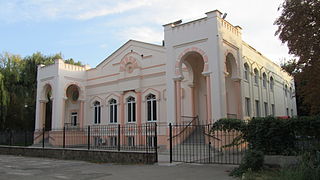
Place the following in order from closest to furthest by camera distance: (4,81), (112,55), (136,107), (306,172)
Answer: (306,172) < (136,107) < (112,55) < (4,81)

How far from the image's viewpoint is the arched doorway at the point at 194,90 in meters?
22.1

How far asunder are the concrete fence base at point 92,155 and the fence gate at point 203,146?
1415mm

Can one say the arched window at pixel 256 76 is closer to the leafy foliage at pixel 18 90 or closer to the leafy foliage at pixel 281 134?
the leafy foliage at pixel 281 134

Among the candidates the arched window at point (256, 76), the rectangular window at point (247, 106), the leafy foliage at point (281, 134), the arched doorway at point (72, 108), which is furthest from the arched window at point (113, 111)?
the leafy foliage at point (281, 134)

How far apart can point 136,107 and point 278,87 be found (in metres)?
16.1

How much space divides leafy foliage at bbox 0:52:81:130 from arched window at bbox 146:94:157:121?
15.4m

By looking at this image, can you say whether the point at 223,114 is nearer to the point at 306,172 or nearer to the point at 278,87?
the point at 306,172

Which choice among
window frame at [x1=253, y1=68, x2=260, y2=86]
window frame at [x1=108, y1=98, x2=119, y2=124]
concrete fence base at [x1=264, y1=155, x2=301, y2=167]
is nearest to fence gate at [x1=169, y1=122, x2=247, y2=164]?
concrete fence base at [x1=264, y1=155, x2=301, y2=167]

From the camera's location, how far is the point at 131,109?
26656 mm

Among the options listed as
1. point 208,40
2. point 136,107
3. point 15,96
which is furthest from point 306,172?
point 15,96

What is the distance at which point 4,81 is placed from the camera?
32.0m

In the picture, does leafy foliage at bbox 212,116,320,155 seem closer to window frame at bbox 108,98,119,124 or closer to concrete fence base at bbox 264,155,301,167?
concrete fence base at bbox 264,155,301,167

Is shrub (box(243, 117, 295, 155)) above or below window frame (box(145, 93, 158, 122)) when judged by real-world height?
below

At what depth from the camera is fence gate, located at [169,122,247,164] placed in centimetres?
1388
